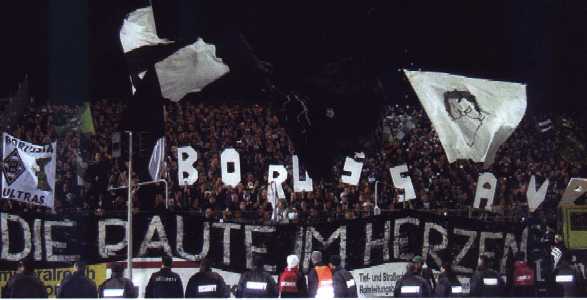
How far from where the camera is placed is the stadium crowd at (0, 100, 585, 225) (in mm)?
15156

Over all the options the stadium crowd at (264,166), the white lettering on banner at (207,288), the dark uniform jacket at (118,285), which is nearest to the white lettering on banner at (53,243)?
the stadium crowd at (264,166)

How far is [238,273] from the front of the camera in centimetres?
1262

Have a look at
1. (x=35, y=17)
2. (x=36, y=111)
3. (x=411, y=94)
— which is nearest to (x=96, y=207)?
(x=36, y=111)

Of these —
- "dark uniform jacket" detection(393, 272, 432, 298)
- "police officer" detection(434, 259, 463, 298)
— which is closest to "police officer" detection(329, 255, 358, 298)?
"dark uniform jacket" detection(393, 272, 432, 298)

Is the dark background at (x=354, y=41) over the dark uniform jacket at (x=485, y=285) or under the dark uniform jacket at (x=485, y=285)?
over

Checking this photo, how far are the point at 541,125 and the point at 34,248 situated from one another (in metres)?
13.1

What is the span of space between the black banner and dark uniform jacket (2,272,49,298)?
6.75 ft

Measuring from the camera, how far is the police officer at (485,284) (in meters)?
11.1

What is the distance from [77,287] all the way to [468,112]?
5.70 meters

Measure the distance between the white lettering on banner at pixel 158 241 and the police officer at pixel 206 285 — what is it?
8.06 ft

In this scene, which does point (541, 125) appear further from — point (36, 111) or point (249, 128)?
point (36, 111)

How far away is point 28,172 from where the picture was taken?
12688 millimetres

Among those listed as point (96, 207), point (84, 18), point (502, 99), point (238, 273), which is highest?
point (84, 18)

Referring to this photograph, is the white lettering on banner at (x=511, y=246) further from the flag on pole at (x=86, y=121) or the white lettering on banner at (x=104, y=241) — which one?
the flag on pole at (x=86, y=121)
